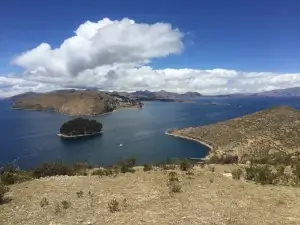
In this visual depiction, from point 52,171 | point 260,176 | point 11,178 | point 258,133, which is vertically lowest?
point 258,133

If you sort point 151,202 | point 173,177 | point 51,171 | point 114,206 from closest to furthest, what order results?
point 114,206 → point 151,202 → point 173,177 → point 51,171

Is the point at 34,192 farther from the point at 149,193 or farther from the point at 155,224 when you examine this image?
the point at 155,224

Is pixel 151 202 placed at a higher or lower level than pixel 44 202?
lower

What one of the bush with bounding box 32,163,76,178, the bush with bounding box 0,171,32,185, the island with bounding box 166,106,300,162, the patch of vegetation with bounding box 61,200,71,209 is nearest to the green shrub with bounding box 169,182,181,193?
the patch of vegetation with bounding box 61,200,71,209

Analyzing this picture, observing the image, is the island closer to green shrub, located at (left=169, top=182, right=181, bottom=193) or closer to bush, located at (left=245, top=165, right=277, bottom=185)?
bush, located at (left=245, top=165, right=277, bottom=185)

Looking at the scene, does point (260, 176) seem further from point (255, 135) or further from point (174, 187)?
point (255, 135)

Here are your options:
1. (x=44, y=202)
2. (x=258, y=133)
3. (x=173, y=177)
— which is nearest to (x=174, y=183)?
(x=173, y=177)

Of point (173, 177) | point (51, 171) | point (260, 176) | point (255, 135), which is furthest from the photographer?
point (255, 135)

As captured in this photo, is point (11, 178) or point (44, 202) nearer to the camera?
point (44, 202)
